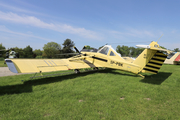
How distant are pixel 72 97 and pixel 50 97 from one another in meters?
1.00

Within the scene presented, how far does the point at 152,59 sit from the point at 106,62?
13.1 feet

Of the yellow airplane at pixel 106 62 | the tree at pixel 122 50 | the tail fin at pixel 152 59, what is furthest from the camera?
the tree at pixel 122 50

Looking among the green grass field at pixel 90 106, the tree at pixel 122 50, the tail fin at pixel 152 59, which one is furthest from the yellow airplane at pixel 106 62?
the tree at pixel 122 50

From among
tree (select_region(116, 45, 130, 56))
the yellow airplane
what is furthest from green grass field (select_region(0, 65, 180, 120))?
tree (select_region(116, 45, 130, 56))

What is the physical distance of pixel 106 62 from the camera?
958cm

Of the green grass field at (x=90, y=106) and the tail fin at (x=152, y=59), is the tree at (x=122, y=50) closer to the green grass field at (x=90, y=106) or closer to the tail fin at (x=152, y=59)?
the tail fin at (x=152, y=59)

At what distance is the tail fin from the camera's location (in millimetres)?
6707

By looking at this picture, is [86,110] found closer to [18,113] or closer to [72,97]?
[72,97]

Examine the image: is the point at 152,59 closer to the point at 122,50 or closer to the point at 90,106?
the point at 90,106

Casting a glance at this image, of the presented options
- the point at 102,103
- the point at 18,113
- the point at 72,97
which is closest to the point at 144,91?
the point at 102,103

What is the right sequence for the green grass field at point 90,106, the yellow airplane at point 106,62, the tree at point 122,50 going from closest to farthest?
1. the green grass field at point 90,106
2. the yellow airplane at point 106,62
3. the tree at point 122,50

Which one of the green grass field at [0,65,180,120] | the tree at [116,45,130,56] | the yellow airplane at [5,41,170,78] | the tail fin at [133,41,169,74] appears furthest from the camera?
the tree at [116,45,130,56]

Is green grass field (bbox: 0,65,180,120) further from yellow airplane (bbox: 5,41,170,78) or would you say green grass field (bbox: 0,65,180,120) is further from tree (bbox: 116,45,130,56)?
tree (bbox: 116,45,130,56)

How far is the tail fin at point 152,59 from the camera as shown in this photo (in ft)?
22.0
